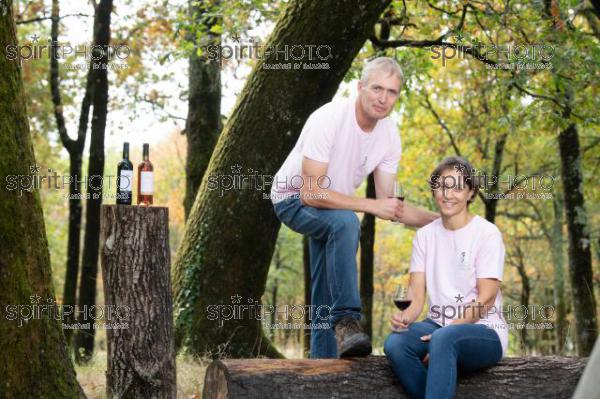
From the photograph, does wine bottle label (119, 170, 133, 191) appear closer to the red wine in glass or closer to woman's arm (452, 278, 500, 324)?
the red wine in glass

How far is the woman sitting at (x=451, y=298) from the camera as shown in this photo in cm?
415

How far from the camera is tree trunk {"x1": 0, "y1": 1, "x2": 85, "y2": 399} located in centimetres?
404

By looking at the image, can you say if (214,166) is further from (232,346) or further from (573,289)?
(573,289)

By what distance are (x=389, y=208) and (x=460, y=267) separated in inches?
23.5

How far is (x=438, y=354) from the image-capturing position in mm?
4074

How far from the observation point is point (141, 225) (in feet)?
15.9

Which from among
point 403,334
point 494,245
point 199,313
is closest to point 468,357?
point 403,334

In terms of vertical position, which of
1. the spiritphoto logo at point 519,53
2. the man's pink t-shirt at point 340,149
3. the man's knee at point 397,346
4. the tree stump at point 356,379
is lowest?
the tree stump at point 356,379

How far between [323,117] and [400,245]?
22.4 metres

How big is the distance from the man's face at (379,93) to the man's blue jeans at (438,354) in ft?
4.40

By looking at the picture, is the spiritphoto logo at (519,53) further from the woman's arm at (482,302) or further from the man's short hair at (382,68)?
the woman's arm at (482,302)

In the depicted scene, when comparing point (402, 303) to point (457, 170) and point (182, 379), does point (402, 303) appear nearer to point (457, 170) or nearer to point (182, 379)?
point (457, 170)

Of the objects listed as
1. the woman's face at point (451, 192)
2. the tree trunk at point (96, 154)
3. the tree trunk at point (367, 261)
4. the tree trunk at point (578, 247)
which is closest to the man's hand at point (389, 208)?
the woman's face at point (451, 192)

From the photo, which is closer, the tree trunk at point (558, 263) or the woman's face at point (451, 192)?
the woman's face at point (451, 192)
